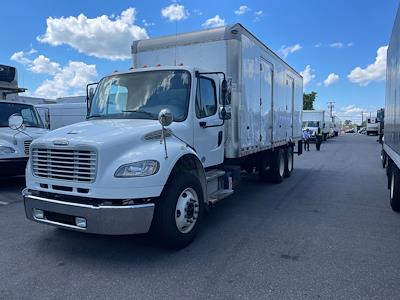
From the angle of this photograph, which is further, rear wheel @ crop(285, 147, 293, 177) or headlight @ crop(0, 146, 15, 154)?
rear wheel @ crop(285, 147, 293, 177)

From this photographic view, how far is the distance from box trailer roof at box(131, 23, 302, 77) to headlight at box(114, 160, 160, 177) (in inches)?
132

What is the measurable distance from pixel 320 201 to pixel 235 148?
270 cm

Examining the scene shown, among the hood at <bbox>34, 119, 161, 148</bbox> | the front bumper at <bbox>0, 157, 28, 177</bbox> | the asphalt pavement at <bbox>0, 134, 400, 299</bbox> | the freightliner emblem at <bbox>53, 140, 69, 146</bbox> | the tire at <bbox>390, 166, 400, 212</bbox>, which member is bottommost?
the asphalt pavement at <bbox>0, 134, 400, 299</bbox>

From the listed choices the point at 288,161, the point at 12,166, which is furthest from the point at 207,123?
the point at 288,161

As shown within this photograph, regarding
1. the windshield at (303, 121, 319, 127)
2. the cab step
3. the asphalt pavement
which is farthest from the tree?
the cab step

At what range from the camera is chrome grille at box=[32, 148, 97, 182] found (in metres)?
4.28

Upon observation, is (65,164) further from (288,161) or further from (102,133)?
(288,161)

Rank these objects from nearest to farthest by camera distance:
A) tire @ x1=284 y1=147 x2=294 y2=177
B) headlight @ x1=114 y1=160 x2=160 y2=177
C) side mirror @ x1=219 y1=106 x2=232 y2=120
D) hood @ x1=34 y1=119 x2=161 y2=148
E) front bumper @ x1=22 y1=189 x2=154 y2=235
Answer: front bumper @ x1=22 y1=189 x2=154 y2=235, headlight @ x1=114 y1=160 x2=160 y2=177, hood @ x1=34 y1=119 x2=161 y2=148, side mirror @ x1=219 y1=106 x2=232 y2=120, tire @ x1=284 y1=147 x2=294 y2=177

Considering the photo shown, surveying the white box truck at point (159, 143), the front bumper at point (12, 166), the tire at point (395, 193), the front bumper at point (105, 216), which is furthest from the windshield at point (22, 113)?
the tire at point (395, 193)

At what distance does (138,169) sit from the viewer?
4.29m

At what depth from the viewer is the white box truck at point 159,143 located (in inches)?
167

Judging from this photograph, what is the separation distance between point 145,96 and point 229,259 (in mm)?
2734

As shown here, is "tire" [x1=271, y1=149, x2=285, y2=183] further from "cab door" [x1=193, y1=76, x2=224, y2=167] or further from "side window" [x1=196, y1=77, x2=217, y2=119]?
"side window" [x1=196, y1=77, x2=217, y2=119]

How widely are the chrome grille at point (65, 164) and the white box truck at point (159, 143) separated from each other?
0.01 meters
